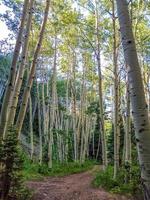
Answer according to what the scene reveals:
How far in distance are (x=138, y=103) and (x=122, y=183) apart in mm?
8300

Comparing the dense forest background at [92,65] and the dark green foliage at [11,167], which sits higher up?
the dense forest background at [92,65]

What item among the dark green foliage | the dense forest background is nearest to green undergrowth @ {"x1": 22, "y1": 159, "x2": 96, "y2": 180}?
the dense forest background

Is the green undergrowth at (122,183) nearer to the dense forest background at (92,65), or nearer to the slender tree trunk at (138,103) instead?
the dense forest background at (92,65)

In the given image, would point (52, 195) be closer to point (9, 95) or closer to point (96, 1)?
point (9, 95)

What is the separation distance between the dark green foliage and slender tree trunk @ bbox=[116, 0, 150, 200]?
3614 mm

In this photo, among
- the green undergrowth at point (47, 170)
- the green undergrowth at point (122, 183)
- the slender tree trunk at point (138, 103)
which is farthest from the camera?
the green undergrowth at point (47, 170)

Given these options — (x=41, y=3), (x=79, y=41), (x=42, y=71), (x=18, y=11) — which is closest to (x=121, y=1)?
(x=41, y=3)

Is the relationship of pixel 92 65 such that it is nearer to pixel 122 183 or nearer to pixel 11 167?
pixel 122 183

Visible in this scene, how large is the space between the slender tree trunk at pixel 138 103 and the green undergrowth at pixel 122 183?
7.15m

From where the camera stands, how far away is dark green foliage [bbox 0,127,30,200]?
670 cm

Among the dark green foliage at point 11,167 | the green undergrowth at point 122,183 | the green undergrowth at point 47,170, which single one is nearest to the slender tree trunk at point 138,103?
the dark green foliage at point 11,167

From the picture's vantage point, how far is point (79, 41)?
786 inches

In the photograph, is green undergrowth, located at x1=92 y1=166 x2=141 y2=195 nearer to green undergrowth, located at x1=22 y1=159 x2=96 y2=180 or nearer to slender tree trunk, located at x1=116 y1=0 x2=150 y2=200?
green undergrowth, located at x1=22 y1=159 x2=96 y2=180

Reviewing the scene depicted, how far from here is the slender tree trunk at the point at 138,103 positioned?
3.57 meters
